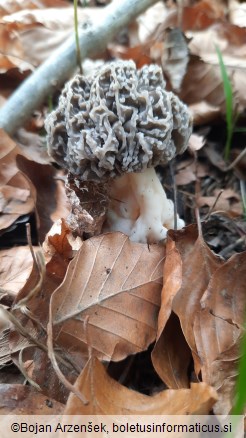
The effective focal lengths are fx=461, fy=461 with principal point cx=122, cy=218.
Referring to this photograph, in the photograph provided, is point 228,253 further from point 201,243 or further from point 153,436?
point 153,436

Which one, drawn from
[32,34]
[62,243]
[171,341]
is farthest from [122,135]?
[32,34]

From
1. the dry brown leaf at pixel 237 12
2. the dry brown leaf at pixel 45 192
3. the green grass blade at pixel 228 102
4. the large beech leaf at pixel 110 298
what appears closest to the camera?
the large beech leaf at pixel 110 298

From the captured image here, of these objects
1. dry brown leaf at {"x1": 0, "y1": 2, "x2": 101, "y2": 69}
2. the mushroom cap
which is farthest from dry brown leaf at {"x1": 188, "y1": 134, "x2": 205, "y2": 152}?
dry brown leaf at {"x1": 0, "y1": 2, "x2": 101, "y2": 69}

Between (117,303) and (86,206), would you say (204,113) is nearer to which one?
(86,206)

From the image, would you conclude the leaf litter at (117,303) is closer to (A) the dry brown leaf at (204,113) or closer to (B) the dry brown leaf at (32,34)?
(A) the dry brown leaf at (204,113)

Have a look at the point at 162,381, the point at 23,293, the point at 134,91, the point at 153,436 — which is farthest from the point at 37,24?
the point at 153,436

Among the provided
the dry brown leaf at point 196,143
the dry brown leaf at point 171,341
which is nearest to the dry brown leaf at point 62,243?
the dry brown leaf at point 171,341
